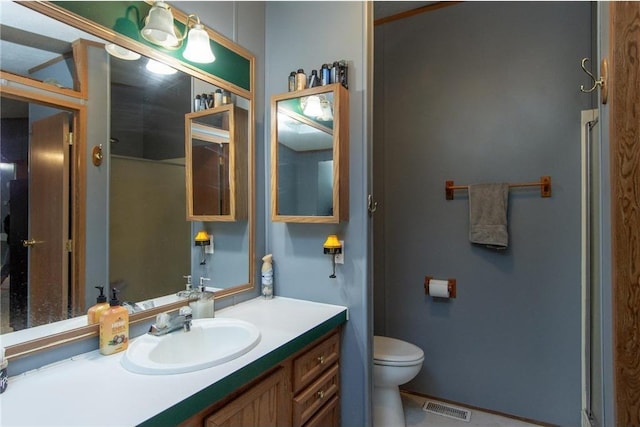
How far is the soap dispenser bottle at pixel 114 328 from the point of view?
42.6 inches

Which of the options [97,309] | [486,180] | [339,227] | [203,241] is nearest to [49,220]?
[97,309]

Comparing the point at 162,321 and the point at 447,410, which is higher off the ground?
the point at 162,321

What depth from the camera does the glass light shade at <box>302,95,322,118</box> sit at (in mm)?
1691

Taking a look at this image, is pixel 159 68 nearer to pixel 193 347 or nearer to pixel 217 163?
pixel 217 163

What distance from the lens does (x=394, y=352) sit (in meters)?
2.04

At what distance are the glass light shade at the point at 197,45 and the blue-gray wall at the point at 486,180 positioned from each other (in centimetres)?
149

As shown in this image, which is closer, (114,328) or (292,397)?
(114,328)

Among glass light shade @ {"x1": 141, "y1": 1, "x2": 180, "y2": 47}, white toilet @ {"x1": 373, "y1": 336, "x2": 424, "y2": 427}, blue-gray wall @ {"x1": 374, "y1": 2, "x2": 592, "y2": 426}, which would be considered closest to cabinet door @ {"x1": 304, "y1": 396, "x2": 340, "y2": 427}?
white toilet @ {"x1": 373, "y1": 336, "x2": 424, "y2": 427}

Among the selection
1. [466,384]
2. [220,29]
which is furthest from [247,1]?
[466,384]

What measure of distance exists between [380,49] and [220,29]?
1.39 metres

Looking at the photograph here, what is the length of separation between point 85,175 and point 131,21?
2.01 feet

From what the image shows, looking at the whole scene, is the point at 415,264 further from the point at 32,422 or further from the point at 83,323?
the point at 32,422

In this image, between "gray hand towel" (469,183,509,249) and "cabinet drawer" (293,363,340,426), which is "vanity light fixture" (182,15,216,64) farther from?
"gray hand towel" (469,183,509,249)

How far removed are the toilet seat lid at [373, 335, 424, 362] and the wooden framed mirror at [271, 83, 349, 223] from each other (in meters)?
0.92
